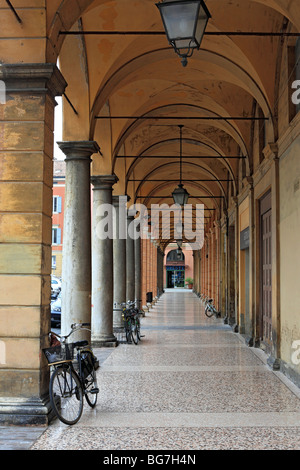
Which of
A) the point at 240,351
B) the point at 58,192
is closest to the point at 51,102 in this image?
the point at 240,351

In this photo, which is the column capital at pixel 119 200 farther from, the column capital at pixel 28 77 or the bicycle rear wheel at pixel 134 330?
the column capital at pixel 28 77

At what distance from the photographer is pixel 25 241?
5.55 meters

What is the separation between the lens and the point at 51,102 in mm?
5914

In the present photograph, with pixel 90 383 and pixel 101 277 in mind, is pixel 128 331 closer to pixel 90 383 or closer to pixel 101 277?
pixel 101 277

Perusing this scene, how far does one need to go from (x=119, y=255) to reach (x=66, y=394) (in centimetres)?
953

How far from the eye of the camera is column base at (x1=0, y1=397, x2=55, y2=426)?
528 centimetres

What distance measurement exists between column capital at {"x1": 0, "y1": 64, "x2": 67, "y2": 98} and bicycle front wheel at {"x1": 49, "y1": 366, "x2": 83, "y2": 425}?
304 cm

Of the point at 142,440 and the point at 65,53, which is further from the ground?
the point at 65,53

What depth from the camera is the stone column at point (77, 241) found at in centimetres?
866

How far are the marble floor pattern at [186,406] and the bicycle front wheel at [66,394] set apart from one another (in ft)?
0.37

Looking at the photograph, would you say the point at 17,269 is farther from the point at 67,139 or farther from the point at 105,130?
the point at 105,130

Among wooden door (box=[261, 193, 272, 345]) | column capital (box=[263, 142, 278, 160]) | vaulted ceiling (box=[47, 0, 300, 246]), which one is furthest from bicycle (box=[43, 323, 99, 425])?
wooden door (box=[261, 193, 272, 345])

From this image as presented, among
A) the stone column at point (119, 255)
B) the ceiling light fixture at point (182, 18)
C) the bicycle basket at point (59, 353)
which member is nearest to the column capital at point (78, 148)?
the bicycle basket at point (59, 353)
